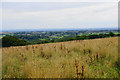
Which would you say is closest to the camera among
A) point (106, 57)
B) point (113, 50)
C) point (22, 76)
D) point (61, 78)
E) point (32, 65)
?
point (61, 78)

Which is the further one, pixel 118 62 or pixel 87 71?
pixel 118 62

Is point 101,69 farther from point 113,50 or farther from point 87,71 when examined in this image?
point 113,50

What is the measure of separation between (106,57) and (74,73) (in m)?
1.82

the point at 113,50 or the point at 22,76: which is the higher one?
the point at 113,50

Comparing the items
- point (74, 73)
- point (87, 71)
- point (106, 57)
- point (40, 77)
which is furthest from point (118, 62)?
point (40, 77)

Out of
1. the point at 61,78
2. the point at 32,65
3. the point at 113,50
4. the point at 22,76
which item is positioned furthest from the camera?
the point at 113,50

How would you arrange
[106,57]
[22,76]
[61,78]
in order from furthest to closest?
[106,57]
[22,76]
[61,78]

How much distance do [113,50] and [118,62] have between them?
2.96 ft

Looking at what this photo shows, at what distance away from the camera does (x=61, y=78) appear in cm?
272

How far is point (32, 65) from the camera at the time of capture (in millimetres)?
3395

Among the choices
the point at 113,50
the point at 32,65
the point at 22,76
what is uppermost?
the point at 113,50

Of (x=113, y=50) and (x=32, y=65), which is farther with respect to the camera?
(x=113, y=50)

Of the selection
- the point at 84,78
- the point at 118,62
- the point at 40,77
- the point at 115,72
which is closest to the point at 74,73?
the point at 84,78

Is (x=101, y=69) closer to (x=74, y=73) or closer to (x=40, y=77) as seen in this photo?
(x=74, y=73)
